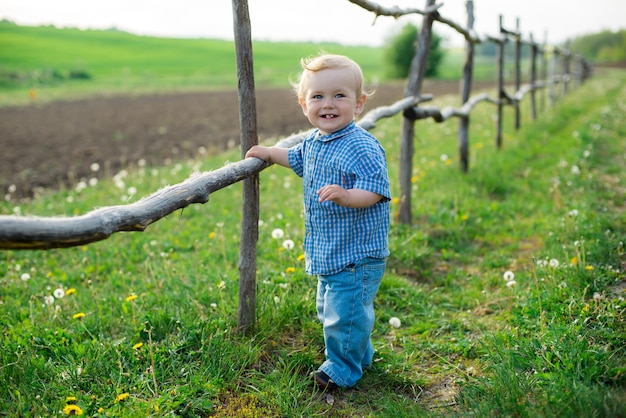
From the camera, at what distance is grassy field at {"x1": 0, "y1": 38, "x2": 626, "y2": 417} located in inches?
99.7

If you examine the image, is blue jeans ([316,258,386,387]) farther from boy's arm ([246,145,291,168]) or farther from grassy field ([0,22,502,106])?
grassy field ([0,22,502,106])

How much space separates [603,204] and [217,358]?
428 cm

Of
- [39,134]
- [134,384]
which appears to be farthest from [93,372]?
[39,134]

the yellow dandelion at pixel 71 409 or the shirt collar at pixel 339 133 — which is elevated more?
the shirt collar at pixel 339 133

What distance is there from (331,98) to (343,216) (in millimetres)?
574

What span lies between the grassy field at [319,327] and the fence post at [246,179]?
0.54ft

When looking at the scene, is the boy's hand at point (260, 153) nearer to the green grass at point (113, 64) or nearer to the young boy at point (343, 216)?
the young boy at point (343, 216)

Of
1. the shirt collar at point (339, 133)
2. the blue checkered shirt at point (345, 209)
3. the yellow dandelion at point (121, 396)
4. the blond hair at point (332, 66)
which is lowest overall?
the yellow dandelion at point (121, 396)

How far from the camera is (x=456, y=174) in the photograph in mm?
6801

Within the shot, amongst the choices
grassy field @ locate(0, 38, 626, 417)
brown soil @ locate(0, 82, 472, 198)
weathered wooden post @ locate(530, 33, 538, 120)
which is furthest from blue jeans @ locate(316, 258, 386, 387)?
weathered wooden post @ locate(530, 33, 538, 120)

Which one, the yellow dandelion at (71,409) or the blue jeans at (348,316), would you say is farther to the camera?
the blue jeans at (348,316)

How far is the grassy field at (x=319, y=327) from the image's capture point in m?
2.53

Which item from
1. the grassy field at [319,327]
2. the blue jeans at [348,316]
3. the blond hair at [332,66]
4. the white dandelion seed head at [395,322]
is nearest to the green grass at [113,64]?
the grassy field at [319,327]

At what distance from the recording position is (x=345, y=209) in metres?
2.67
